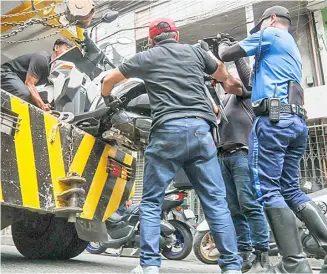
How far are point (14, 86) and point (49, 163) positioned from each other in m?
0.95

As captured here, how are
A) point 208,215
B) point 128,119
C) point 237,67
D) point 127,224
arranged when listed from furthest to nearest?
point 127,224, point 237,67, point 128,119, point 208,215

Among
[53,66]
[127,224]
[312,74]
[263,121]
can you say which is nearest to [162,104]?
[263,121]

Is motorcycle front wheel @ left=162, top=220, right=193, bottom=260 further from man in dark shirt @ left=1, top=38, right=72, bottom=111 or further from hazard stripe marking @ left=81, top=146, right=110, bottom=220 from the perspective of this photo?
man in dark shirt @ left=1, top=38, right=72, bottom=111

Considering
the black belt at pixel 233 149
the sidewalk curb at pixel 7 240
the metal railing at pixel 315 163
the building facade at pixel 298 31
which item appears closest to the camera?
the black belt at pixel 233 149

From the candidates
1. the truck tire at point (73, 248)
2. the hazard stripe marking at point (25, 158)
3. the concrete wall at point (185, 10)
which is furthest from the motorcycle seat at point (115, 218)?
the concrete wall at point (185, 10)

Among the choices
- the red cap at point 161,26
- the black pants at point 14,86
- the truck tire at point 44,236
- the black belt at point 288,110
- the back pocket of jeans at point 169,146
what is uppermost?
the red cap at point 161,26

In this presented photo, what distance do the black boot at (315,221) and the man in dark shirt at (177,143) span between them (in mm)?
443

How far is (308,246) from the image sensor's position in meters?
4.02

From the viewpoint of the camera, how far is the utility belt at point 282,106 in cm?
232

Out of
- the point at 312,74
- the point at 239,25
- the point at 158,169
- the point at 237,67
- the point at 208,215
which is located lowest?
the point at 208,215

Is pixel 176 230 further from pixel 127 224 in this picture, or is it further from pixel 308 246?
pixel 308 246

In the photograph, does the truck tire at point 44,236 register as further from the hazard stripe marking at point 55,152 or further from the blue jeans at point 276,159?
the blue jeans at point 276,159

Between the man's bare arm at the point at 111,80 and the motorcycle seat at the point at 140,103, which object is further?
the motorcycle seat at the point at 140,103

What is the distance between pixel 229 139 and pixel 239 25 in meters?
7.32
